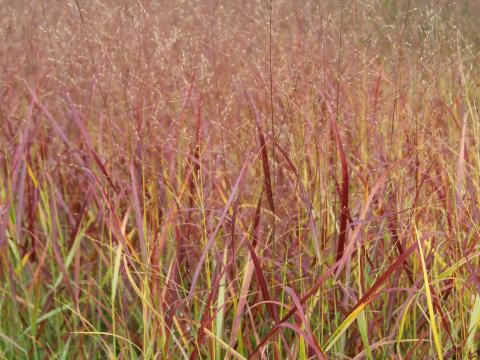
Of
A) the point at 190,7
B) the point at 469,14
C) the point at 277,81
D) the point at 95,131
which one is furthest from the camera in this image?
the point at 469,14

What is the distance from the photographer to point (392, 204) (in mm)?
1658

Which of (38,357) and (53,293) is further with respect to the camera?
(53,293)

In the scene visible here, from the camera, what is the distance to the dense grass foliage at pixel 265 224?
1416mm

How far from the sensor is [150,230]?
1768 mm

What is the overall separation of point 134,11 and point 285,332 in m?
0.79

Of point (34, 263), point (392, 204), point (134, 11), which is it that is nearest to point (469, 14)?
point (392, 204)

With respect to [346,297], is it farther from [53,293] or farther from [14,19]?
[14,19]

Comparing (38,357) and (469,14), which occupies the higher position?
(469,14)

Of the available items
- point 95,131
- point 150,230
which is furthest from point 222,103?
point 150,230

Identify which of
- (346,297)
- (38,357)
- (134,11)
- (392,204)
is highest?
(134,11)

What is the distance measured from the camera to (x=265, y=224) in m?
1.78

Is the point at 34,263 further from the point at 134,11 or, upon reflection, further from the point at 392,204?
the point at 392,204

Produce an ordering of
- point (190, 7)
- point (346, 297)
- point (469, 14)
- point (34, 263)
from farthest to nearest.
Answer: point (469, 14), point (190, 7), point (34, 263), point (346, 297)

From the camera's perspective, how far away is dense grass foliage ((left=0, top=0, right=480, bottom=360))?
55.7 inches
